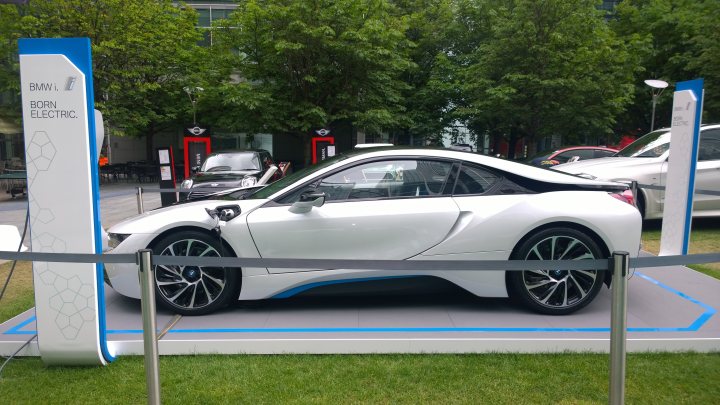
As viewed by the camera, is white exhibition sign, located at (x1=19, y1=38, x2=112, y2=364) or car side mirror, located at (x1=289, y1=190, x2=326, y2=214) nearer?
white exhibition sign, located at (x1=19, y1=38, x2=112, y2=364)

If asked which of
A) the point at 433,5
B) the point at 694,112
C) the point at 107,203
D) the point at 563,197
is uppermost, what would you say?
the point at 433,5

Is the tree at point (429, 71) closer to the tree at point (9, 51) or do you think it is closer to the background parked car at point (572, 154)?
the background parked car at point (572, 154)

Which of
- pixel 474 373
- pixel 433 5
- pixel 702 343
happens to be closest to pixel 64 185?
pixel 474 373

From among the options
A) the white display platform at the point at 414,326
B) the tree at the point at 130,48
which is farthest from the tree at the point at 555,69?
the white display platform at the point at 414,326

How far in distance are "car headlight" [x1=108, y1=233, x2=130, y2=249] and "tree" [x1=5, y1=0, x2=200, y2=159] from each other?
18.3m

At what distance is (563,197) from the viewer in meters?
4.36

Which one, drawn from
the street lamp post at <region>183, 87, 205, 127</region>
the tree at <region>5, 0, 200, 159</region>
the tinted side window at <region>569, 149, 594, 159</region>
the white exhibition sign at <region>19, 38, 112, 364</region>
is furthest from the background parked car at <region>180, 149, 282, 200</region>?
the tree at <region>5, 0, 200, 159</region>

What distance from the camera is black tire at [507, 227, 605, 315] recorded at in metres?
4.26

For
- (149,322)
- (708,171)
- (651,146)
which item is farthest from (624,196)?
(708,171)

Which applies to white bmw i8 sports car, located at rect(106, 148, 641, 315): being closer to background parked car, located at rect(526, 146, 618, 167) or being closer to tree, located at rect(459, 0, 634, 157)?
background parked car, located at rect(526, 146, 618, 167)

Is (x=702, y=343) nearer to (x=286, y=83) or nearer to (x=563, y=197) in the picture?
(x=563, y=197)

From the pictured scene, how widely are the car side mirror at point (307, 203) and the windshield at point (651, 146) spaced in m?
6.74

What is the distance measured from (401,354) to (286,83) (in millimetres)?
20259

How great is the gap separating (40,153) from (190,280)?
154cm
